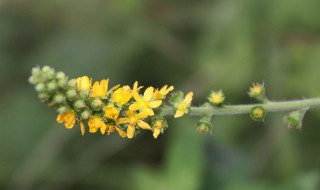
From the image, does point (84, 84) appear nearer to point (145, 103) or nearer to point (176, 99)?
point (145, 103)

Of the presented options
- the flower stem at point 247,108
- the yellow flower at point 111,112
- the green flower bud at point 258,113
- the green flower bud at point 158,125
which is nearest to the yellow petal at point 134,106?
the yellow flower at point 111,112

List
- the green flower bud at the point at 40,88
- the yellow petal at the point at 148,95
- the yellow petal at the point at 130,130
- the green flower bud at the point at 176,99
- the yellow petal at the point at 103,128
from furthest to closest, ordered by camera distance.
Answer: the green flower bud at the point at 176,99 < the yellow petal at the point at 148,95 < the yellow petal at the point at 130,130 < the yellow petal at the point at 103,128 < the green flower bud at the point at 40,88

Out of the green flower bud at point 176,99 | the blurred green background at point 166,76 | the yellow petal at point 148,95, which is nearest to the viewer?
the yellow petal at point 148,95

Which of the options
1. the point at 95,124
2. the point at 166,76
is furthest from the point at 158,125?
the point at 166,76

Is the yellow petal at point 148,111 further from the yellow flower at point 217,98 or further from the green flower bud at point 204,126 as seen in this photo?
the yellow flower at point 217,98

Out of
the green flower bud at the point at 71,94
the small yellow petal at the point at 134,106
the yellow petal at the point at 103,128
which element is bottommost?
the yellow petal at the point at 103,128

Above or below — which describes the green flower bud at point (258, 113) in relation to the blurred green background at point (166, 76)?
below

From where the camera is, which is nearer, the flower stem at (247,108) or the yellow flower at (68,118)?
the yellow flower at (68,118)
